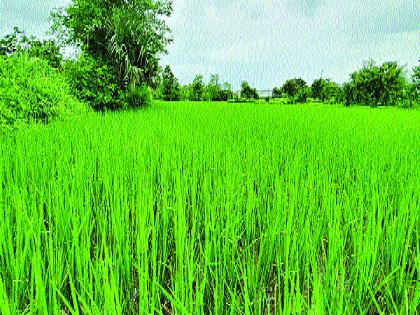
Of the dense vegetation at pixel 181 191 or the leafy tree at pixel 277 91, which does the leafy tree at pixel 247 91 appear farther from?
the dense vegetation at pixel 181 191

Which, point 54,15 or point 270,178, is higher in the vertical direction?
point 54,15

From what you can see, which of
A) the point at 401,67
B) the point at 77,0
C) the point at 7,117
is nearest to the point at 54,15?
the point at 77,0

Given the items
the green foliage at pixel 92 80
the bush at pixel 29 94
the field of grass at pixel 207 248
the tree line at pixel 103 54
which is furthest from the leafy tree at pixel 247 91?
the field of grass at pixel 207 248

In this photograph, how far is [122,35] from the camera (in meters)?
11.5

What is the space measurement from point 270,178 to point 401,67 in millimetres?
20806

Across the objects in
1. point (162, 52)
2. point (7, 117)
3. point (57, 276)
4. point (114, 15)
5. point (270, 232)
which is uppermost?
point (114, 15)

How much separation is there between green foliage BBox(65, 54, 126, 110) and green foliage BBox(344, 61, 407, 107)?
593 inches

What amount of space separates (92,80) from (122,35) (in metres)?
1.96

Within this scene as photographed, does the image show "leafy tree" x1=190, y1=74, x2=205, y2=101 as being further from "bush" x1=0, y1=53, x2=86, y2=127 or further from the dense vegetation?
"bush" x1=0, y1=53, x2=86, y2=127

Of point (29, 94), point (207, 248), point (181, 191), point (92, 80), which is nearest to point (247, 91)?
point (92, 80)

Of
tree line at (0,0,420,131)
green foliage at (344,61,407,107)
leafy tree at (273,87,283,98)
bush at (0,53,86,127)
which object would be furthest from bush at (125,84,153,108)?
leafy tree at (273,87,283,98)

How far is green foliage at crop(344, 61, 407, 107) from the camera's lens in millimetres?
19328

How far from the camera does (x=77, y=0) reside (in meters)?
12.4

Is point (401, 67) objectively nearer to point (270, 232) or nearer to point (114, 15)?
point (114, 15)
